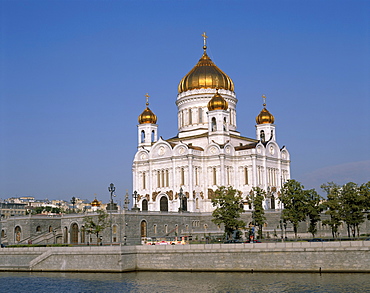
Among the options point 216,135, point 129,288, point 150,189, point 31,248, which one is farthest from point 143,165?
point 129,288

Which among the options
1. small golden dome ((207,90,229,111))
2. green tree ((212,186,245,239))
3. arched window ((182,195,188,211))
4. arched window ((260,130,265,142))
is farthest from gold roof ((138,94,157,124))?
green tree ((212,186,245,239))

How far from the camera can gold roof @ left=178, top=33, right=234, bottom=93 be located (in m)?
93.1

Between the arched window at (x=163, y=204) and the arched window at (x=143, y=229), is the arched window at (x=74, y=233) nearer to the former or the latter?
the arched window at (x=143, y=229)

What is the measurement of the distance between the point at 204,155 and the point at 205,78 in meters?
14.5

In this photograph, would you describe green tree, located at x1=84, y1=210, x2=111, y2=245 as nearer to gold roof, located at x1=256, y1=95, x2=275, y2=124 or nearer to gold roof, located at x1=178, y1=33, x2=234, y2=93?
gold roof, located at x1=178, y1=33, x2=234, y2=93

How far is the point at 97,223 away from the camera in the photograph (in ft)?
233

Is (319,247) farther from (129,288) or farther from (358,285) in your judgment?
(129,288)

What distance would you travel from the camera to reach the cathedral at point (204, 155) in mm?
84562

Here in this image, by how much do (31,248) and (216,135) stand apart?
3702 cm

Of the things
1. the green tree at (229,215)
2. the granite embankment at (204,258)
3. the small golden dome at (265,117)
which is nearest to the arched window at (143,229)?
the green tree at (229,215)

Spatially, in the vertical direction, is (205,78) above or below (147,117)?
above

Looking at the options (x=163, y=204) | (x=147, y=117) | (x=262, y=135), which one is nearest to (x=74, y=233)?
(x=163, y=204)

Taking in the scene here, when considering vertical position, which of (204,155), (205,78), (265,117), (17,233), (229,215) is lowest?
(17,233)

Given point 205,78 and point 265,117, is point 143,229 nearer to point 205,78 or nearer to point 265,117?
point 205,78
